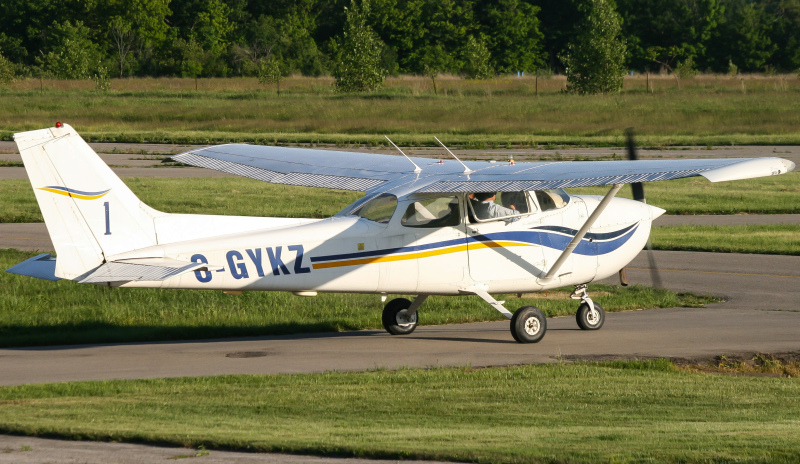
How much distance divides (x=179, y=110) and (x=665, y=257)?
48.0 meters

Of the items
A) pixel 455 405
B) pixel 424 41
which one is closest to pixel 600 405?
pixel 455 405

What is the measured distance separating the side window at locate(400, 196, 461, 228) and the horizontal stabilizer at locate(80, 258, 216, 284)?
8.67ft

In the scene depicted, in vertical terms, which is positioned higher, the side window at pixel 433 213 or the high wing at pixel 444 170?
the high wing at pixel 444 170

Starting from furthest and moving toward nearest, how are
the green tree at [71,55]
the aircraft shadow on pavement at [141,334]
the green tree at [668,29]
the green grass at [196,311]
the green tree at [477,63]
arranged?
the green tree at [668,29] < the green tree at [477,63] < the green tree at [71,55] < the green grass at [196,311] < the aircraft shadow on pavement at [141,334]

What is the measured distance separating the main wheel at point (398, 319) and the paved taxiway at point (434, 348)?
14 centimetres

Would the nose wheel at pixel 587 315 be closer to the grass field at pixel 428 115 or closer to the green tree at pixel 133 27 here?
the grass field at pixel 428 115

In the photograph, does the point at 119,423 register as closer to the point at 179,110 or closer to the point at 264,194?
the point at 264,194

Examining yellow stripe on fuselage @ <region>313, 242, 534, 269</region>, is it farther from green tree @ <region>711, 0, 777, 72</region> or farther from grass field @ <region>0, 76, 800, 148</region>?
green tree @ <region>711, 0, 777, 72</region>

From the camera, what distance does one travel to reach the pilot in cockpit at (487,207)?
12.4 metres

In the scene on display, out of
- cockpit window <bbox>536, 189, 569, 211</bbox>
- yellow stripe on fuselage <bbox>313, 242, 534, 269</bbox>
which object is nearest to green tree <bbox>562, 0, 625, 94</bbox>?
cockpit window <bbox>536, 189, 569, 211</bbox>

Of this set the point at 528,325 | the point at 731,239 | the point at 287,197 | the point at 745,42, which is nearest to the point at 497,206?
the point at 528,325

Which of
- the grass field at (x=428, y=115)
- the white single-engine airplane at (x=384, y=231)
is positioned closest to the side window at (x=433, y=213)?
the white single-engine airplane at (x=384, y=231)

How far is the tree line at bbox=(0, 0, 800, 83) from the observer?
9812 centimetres

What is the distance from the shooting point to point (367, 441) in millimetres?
7336
